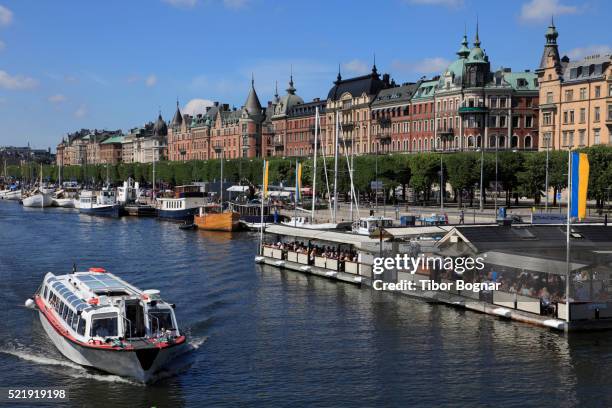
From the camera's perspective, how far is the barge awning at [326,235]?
5559cm

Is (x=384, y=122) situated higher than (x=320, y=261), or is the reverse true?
(x=384, y=122)

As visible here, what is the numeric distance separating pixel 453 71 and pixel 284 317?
9922 cm

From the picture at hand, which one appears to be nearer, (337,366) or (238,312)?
(337,366)

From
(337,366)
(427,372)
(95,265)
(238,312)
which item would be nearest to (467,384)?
(427,372)

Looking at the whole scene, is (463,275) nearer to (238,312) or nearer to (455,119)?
(238,312)

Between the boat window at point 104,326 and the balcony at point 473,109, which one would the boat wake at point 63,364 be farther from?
the balcony at point 473,109

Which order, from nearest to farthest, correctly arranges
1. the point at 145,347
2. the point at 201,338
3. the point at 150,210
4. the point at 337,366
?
the point at 145,347 < the point at 337,366 < the point at 201,338 < the point at 150,210

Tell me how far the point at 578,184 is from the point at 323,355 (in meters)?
16.6

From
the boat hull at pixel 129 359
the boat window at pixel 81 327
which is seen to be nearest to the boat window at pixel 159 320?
the boat hull at pixel 129 359

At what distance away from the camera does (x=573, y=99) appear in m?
114

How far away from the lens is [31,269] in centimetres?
6081

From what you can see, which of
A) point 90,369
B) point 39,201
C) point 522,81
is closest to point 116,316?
point 90,369

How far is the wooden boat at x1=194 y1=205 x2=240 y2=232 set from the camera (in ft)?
317

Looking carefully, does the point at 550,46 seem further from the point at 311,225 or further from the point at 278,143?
the point at 278,143
